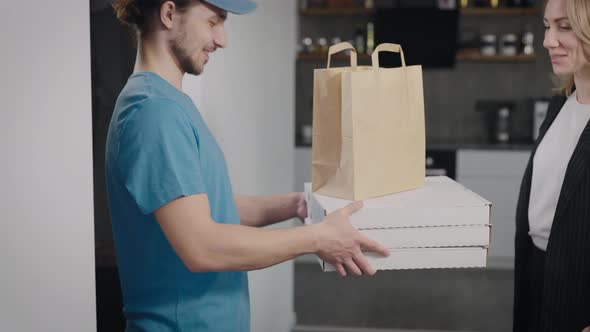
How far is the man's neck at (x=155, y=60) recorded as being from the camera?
1347mm

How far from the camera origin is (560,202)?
1785 mm

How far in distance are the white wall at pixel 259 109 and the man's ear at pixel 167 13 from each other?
46cm

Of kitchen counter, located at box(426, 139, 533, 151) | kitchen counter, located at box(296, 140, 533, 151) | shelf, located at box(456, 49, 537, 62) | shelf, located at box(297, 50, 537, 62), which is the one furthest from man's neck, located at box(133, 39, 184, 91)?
shelf, located at box(456, 49, 537, 62)

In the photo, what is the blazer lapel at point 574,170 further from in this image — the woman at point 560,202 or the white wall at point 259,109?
the white wall at point 259,109

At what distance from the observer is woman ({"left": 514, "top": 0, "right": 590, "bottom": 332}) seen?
1.77 m

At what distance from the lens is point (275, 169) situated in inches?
118

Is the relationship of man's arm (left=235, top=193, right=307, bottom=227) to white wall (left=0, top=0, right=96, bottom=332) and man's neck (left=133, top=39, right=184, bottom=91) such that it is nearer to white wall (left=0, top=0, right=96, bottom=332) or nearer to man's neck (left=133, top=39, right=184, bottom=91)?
A: man's neck (left=133, top=39, right=184, bottom=91)

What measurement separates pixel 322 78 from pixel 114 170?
1.70 feet

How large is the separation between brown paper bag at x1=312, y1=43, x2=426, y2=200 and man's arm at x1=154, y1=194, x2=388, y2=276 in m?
0.15

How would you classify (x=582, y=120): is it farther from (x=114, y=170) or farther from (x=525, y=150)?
(x=525, y=150)

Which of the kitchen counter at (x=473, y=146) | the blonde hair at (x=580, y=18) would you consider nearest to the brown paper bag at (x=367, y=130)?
the blonde hair at (x=580, y=18)

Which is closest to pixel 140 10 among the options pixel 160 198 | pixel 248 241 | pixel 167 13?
pixel 167 13

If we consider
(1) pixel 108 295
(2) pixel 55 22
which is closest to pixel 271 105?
(1) pixel 108 295

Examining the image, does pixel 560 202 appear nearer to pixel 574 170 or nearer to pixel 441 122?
pixel 574 170
